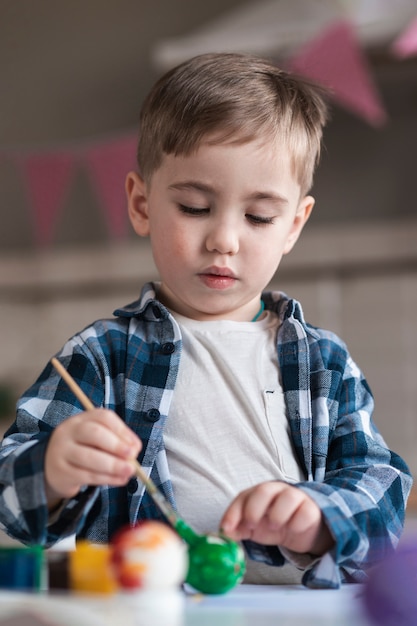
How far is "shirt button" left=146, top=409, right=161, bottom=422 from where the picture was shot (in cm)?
94

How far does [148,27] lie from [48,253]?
2.83 feet

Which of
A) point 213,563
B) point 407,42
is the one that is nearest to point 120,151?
point 407,42

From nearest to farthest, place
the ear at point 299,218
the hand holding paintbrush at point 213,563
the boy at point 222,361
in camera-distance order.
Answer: the hand holding paintbrush at point 213,563 < the boy at point 222,361 < the ear at point 299,218

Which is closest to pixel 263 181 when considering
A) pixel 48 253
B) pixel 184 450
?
pixel 184 450

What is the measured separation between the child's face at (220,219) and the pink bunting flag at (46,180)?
1.91m

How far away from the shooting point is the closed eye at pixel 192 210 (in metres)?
0.95

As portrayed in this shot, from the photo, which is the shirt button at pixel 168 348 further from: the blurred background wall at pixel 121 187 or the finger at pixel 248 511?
the blurred background wall at pixel 121 187

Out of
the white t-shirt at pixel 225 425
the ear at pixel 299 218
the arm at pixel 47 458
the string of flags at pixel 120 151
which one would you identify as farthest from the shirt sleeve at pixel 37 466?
the string of flags at pixel 120 151

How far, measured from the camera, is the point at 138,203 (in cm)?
110

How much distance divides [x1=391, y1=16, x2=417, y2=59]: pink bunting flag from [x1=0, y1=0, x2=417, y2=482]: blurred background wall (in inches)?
1.5

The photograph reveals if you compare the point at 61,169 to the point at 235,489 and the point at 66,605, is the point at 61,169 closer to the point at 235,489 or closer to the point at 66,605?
the point at 235,489

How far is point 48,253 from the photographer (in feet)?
10.5

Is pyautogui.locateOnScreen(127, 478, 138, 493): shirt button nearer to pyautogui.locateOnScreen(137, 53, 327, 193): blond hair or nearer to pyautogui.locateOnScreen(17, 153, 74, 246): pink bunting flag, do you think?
pyautogui.locateOnScreen(137, 53, 327, 193): blond hair

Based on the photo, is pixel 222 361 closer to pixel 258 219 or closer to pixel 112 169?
pixel 258 219
